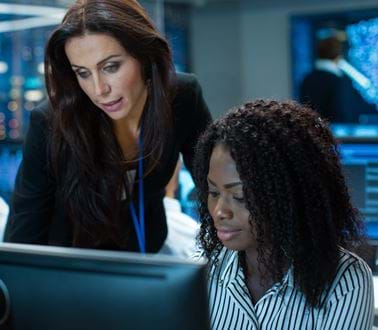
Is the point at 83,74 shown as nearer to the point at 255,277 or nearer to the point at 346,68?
the point at 255,277

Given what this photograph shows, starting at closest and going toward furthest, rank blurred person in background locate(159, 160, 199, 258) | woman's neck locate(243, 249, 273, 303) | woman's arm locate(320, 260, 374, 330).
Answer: woman's arm locate(320, 260, 374, 330) < woman's neck locate(243, 249, 273, 303) < blurred person in background locate(159, 160, 199, 258)

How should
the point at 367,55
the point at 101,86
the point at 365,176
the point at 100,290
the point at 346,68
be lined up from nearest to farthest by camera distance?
the point at 100,290, the point at 101,86, the point at 365,176, the point at 367,55, the point at 346,68

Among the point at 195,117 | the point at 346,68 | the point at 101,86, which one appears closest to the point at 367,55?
the point at 346,68

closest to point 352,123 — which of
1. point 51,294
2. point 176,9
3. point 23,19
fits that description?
point 176,9

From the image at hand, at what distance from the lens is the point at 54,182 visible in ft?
5.00

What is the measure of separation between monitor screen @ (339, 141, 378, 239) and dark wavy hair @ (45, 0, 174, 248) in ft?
1.91

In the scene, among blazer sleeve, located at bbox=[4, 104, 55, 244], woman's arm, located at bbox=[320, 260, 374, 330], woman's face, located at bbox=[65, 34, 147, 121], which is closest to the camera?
woman's arm, located at bbox=[320, 260, 374, 330]

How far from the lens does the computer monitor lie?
712 millimetres

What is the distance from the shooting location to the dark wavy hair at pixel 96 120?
55.1 inches

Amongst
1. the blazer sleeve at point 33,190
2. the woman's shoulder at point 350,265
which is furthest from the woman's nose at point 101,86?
the woman's shoulder at point 350,265

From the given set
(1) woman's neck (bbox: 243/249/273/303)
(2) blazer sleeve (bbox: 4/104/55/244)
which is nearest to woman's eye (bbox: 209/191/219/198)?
(1) woman's neck (bbox: 243/249/273/303)

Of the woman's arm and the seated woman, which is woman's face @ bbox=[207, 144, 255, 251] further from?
the woman's arm

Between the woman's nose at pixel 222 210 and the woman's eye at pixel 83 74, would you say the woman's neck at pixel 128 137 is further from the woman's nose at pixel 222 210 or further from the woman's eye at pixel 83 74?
the woman's nose at pixel 222 210

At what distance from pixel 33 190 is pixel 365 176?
2.89 feet
